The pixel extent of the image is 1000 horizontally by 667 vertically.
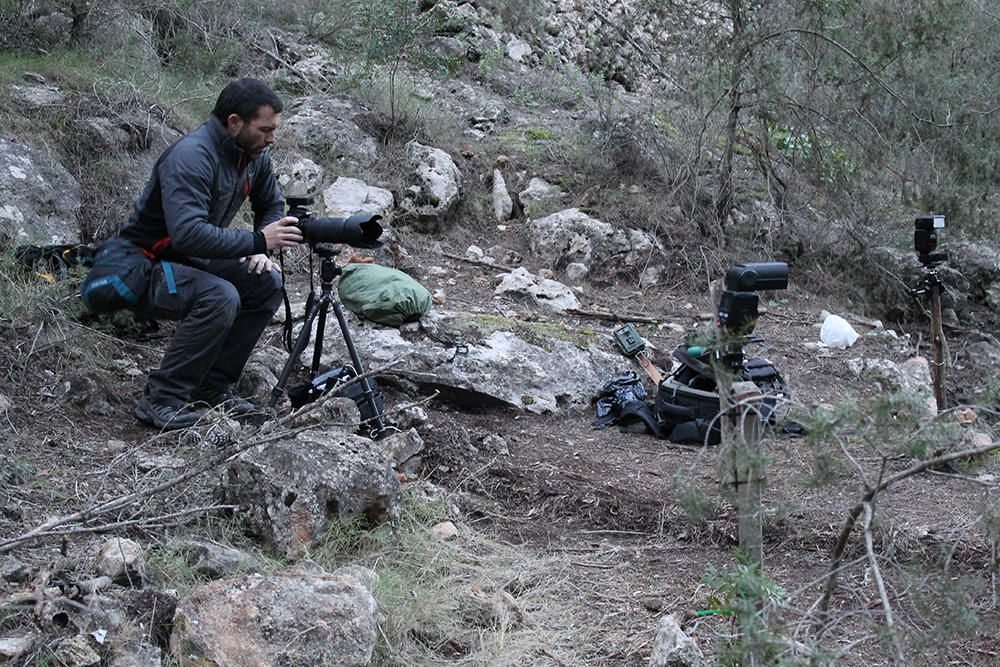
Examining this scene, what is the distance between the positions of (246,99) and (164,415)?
1.23 m

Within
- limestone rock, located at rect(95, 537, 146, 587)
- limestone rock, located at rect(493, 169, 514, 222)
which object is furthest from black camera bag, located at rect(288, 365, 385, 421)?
limestone rock, located at rect(493, 169, 514, 222)

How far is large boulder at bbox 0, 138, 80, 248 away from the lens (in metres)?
4.76

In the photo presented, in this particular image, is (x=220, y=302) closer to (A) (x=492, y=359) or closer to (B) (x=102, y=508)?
(B) (x=102, y=508)

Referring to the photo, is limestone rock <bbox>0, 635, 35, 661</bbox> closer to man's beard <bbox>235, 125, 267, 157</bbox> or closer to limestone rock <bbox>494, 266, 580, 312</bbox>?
man's beard <bbox>235, 125, 267, 157</bbox>

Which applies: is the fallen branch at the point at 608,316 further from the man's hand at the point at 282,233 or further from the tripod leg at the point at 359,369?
the man's hand at the point at 282,233

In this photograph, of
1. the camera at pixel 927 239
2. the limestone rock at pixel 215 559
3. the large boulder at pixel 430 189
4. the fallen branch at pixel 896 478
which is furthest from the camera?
the large boulder at pixel 430 189

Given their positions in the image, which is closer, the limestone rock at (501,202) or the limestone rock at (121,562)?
the limestone rock at (121,562)

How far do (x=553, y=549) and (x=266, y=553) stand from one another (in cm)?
104

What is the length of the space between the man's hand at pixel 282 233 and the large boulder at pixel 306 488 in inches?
30.7

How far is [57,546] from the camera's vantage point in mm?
2822

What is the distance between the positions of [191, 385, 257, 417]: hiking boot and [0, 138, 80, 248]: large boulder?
137cm

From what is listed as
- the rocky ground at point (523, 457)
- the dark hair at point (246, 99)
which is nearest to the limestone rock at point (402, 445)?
the rocky ground at point (523, 457)

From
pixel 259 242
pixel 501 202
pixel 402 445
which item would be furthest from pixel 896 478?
pixel 501 202

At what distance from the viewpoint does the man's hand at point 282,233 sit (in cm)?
372
